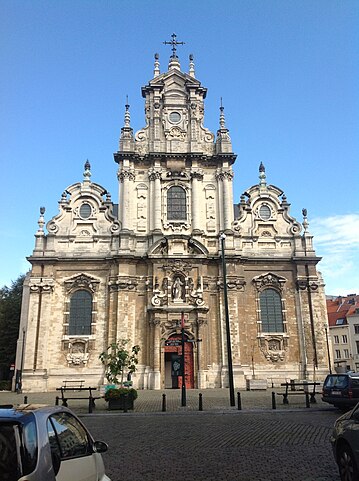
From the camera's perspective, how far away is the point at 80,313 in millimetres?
30203

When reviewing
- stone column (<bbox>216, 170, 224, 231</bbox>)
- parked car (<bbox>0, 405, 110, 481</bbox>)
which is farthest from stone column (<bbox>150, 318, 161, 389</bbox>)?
parked car (<bbox>0, 405, 110, 481</bbox>)

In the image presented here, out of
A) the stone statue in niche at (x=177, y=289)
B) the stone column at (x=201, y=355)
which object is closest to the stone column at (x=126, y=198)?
the stone statue in niche at (x=177, y=289)

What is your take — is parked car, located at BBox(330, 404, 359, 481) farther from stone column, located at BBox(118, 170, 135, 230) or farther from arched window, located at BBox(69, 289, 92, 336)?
stone column, located at BBox(118, 170, 135, 230)

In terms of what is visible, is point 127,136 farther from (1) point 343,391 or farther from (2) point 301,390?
(1) point 343,391

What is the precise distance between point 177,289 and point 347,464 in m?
24.5

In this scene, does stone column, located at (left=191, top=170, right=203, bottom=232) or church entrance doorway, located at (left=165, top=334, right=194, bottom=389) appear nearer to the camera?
church entrance doorway, located at (left=165, top=334, right=194, bottom=389)

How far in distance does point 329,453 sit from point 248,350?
70.5ft

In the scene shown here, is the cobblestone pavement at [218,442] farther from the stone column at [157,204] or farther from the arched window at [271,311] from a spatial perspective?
the stone column at [157,204]

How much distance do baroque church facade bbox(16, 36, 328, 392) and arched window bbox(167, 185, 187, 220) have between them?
0.25ft

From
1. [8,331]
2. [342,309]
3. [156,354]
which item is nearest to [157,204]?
[156,354]

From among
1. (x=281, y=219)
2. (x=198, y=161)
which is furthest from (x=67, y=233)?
(x=281, y=219)

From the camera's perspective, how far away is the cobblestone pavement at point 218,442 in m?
7.44

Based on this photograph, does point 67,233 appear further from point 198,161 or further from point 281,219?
point 281,219

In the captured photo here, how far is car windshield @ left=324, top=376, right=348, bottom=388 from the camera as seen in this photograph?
1564 cm
